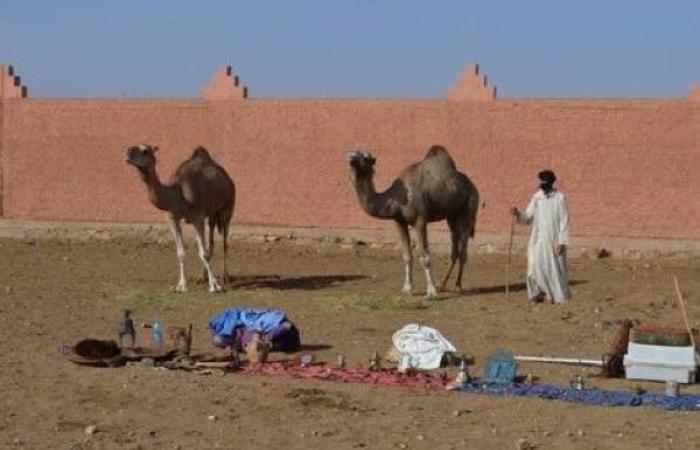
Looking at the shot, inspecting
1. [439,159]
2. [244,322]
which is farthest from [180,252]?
[244,322]

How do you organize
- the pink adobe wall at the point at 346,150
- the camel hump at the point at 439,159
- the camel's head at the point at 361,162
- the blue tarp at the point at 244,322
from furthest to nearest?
the pink adobe wall at the point at 346,150
the camel hump at the point at 439,159
the camel's head at the point at 361,162
the blue tarp at the point at 244,322

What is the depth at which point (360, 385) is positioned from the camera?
9.77 meters

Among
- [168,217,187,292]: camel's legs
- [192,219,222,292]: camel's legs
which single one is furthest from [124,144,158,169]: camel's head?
[192,219,222,292]: camel's legs

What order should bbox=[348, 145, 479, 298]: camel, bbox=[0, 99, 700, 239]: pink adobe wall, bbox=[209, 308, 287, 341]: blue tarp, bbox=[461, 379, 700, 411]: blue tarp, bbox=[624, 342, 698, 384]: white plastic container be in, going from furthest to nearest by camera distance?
bbox=[0, 99, 700, 239]: pink adobe wall
bbox=[348, 145, 479, 298]: camel
bbox=[209, 308, 287, 341]: blue tarp
bbox=[624, 342, 698, 384]: white plastic container
bbox=[461, 379, 700, 411]: blue tarp

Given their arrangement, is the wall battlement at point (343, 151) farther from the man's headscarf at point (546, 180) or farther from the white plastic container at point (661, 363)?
the white plastic container at point (661, 363)

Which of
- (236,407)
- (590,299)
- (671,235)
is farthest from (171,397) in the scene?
(671,235)

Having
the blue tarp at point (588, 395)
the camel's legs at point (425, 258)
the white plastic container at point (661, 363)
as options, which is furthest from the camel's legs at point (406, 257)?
the blue tarp at point (588, 395)

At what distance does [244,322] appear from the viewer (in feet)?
37.2

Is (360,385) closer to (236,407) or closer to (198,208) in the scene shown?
(236,407)

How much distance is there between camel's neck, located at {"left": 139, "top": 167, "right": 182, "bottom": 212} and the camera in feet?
52.0

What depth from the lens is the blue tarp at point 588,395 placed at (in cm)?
907

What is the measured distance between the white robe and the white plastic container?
4.65 metres

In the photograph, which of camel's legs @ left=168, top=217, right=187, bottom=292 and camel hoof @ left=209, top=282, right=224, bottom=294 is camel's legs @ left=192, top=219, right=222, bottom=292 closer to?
camel hoof @ left=209, top=282, right=224, bottom=294

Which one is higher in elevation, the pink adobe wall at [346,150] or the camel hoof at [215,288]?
Result: the pink adobe wall at [346,150]
